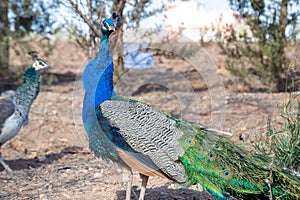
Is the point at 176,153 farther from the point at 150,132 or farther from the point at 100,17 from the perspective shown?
the point at 100,17

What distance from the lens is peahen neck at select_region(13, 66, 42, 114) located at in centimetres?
435

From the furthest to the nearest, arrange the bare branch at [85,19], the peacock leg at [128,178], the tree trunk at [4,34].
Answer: the tree trunk at [4,34] → the bare branch at [85,19] → the peacock leg at [128,178]

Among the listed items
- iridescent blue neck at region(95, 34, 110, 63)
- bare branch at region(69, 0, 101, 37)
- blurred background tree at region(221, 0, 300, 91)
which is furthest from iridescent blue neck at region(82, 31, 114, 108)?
blurred background tree at region(221, 0, 300, 91)

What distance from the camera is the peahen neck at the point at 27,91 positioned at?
435cm

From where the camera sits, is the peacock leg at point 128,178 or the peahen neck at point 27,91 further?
the peahen neck at point 27,91

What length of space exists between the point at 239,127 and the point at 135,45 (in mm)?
2563

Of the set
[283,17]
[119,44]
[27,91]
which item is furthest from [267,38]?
[27,91]

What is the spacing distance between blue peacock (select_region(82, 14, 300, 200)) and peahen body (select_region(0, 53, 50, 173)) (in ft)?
4.71

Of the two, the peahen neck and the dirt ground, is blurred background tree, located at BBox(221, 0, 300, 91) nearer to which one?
the dirt ground

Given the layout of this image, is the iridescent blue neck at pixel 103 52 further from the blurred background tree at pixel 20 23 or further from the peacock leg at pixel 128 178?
the blurred background tree at pixel 20 23

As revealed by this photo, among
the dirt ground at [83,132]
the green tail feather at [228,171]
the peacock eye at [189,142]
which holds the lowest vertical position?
the dirt ground at [83,132]

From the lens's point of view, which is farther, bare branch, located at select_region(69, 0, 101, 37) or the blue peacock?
bare branch, located at select_region(69, 0, 101, 37)

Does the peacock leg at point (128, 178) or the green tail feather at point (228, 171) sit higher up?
the green tail feather at point (228, 171)

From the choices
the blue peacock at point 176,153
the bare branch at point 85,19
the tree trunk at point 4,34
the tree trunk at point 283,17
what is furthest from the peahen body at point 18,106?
the tree trunk at point 283,17
